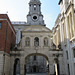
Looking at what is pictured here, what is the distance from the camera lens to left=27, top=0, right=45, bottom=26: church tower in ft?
182

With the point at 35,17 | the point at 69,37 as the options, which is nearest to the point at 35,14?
the point at 35,17

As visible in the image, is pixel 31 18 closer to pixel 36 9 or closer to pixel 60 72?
pixel 36 9

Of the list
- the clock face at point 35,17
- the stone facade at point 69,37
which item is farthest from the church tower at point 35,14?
the stone facade at point 69,37

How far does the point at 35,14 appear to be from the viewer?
5591cm

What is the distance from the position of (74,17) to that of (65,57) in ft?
32.6

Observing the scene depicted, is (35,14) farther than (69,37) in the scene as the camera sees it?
Yes

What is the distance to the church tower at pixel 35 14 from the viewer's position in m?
55.6

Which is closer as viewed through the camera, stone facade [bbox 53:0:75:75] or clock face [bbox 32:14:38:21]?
stone facade [bbox 53:0:75:75]

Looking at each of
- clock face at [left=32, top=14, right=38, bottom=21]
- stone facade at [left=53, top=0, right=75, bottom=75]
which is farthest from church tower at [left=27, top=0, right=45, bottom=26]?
stone facade at [left=53, top=0, right=75, bottom=75]

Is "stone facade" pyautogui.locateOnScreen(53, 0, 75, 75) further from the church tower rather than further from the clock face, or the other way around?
the clock face

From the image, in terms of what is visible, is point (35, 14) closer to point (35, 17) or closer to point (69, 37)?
point (35, 17)

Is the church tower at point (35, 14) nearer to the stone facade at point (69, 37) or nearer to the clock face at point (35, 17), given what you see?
the clock face at point (35, 17)

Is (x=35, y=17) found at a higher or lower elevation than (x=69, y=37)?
higher

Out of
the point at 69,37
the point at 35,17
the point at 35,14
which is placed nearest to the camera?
the point at 69,37
